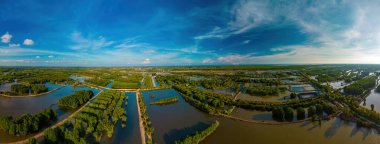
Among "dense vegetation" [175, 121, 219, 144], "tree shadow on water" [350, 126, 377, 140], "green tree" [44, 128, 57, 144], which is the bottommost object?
"tree shadow on water" [350, 126, 377, 140]

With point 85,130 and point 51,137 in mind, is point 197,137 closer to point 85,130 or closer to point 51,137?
point 85,130

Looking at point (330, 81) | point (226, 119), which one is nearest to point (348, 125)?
point (226, 119)

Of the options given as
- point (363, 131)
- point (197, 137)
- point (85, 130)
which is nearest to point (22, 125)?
point (85, 130)

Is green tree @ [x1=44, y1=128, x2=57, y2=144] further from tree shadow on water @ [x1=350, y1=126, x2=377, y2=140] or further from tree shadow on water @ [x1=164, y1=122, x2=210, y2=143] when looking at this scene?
tree shadow on water @ [x1=350, y1=126, x2=377, y2=140]

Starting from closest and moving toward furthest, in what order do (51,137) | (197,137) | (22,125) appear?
(51,137), (197,137), (22,125)

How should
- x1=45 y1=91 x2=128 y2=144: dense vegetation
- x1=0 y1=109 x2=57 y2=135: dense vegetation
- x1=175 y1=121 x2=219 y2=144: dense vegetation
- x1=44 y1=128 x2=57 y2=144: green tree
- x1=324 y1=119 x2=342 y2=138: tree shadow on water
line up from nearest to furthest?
x1=175 y1=121 x2=219 y2=144: dense vegetation → x1=44 y1=128 x2=57 y2=144: green tree → x1=45 y1=91 x2=128 y2=144: dense vegetation → x1=0 y1=109 x2=57 y2=135: dense vegetation → x1=324 y1=119 x2=342 y2=138: tree shadow on water

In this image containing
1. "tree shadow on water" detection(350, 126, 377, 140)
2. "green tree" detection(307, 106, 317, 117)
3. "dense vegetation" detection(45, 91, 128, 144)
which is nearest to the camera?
"dense vegetation" detection(45, 91, 128, 144)

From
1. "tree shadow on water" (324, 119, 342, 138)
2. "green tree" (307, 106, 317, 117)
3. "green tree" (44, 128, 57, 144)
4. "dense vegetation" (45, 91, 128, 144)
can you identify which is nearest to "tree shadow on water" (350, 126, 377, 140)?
"tree shadow on water" (324, 119, 342, 138)

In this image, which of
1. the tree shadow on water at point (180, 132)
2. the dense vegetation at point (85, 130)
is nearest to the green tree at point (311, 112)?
the tree shadow on water at point (180, 132)

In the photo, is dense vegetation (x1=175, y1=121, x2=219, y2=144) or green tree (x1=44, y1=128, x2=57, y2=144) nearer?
dense vegetation (x1=175, y1=121, x2=219, y2=144)
